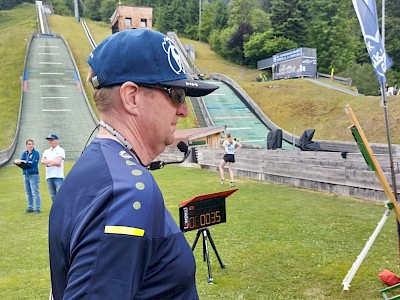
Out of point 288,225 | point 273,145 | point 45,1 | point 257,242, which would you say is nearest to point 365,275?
point 257,242

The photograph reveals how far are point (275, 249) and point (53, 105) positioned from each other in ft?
114

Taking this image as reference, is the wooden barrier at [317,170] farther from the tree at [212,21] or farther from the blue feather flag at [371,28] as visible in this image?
→ the tree at [212,21]

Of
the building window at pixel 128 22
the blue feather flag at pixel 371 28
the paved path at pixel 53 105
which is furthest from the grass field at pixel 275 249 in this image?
the building window at pixel 128 22

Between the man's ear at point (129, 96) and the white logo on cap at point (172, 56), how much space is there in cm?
19

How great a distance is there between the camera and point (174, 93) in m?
1.68

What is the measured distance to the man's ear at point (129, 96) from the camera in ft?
5.08

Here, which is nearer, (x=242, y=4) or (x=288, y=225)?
(x=288, y=225)

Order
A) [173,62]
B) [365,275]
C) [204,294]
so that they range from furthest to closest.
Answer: [365,275], [204,294], [173,62]

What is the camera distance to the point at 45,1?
129m

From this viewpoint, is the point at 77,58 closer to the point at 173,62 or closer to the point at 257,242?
the point at 257,242

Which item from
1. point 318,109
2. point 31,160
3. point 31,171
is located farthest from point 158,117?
point 318,109

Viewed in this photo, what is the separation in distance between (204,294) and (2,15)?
5026 inches

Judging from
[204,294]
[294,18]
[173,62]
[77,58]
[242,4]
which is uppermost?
[242,4]

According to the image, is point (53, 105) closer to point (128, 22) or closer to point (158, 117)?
point (128, 22)
